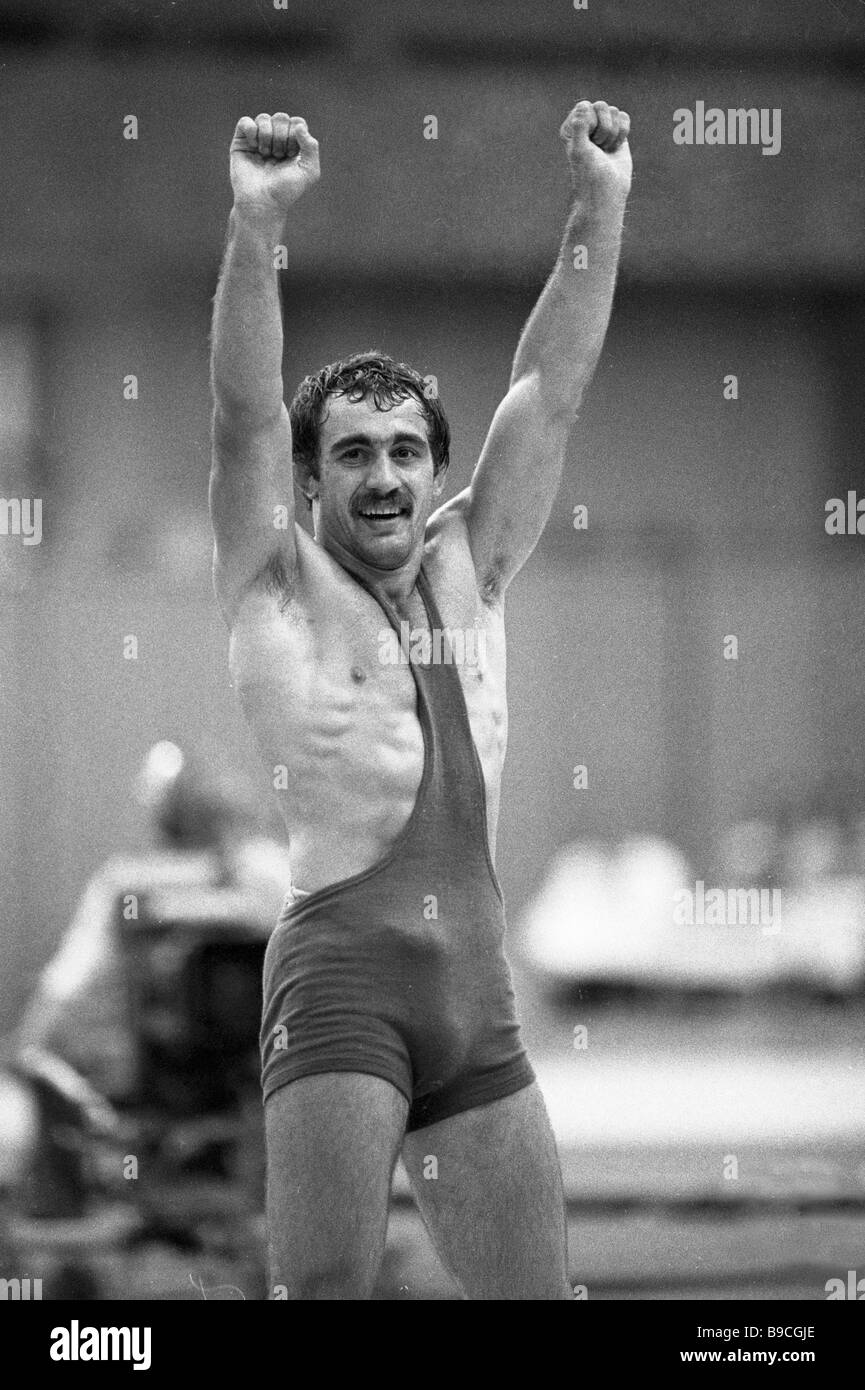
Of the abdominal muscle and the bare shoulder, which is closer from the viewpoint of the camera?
the abdominal muscle

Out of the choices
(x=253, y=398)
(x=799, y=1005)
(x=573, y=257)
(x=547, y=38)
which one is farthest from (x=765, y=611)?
(x=253, y=398)

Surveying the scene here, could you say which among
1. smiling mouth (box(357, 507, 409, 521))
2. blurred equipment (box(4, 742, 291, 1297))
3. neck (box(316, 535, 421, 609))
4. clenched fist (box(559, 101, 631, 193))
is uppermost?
clenched fist (box(559, 101, 631, 193))

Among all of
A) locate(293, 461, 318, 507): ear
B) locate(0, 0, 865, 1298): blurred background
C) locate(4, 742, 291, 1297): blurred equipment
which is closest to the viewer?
locate(293, 461, 318, 507): ear

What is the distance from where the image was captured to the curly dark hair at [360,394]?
6.74 ft

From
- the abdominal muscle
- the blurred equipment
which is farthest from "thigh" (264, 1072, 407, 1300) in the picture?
the blurred equipment

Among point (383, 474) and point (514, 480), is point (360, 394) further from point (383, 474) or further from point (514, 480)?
point (514, 480)

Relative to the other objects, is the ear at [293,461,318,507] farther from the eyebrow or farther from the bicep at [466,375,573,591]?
the bicep at [466,375,573,591]

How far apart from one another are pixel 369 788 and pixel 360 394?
17.6 inches

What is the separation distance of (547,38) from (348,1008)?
1.61m

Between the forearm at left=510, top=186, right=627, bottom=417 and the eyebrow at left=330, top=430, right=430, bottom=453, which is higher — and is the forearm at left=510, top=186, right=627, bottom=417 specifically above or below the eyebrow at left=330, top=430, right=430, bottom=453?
above

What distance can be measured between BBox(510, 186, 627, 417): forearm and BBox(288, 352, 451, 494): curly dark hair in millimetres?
132

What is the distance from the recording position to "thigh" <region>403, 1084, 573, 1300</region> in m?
1.96

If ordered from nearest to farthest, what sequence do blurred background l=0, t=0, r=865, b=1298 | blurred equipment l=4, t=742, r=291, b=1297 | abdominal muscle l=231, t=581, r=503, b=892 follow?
abdominal muscle l=231, t=581, r=503, b=892
blurred background l=0, t=0, r=865, b=1298
blurred equipment l=4, t=742, r=291, b=1297

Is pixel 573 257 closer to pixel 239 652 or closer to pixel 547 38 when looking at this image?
pixel 239 652
